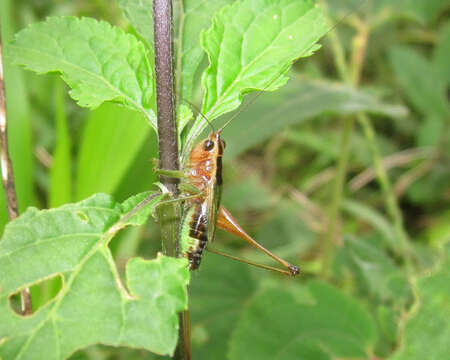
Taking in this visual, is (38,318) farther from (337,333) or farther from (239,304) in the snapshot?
(239,304)

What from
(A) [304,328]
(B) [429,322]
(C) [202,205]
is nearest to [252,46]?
(C) [202,205]

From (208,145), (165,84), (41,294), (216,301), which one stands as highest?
(165,84)

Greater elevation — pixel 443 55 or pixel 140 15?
pixel 140 15

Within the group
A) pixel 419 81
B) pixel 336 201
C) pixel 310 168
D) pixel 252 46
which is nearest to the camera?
pixel 252 46

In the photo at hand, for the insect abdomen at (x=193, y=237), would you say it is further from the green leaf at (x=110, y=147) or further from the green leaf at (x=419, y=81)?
the green leaf at (x=419, y=81)

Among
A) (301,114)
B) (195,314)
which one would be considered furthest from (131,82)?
(195,314)

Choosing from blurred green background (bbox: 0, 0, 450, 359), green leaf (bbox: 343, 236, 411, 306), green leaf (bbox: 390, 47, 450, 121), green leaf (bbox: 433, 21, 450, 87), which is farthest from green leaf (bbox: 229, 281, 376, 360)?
green leaf (bbox: 433, 21, 450, 87)

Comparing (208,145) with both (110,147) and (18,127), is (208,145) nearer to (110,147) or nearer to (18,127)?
(110,147)

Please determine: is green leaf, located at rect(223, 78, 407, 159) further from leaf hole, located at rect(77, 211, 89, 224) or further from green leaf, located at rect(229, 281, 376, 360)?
leaf hole, located at rect(77, 211, 89, 224)
